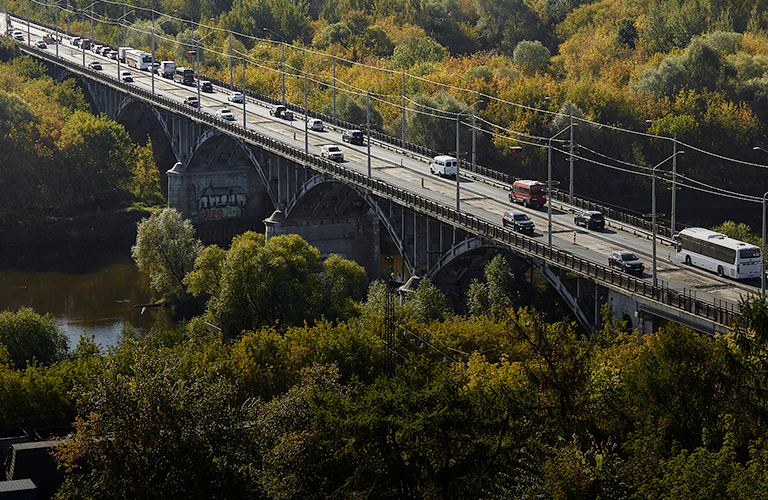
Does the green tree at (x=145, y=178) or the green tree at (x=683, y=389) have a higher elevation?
the green tree at (x=683, y=389)

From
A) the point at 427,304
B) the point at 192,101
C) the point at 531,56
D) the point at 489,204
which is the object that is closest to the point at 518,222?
the point at 427,304

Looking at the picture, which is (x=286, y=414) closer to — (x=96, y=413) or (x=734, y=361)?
(x=96, y=413)

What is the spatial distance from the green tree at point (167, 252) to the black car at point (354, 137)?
1631 centimetres

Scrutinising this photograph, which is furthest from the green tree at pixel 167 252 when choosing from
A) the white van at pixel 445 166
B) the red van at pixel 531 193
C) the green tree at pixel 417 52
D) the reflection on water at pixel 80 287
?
the green tree at pixel 417 52

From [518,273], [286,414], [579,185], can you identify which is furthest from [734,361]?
[579,185]

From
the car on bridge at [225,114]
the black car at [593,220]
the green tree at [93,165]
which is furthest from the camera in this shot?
the green tree at [93,165]

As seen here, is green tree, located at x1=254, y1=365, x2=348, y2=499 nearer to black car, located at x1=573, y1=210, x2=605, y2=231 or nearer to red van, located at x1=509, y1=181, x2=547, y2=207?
black car, located at x1=573, y1=210, x2=605, y2=231

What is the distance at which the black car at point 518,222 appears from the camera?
65150 millimetres

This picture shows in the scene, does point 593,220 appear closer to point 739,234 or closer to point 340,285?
point 739,234

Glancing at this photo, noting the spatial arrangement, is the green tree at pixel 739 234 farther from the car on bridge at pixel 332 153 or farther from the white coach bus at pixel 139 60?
the white coach bus at pixel 139 60

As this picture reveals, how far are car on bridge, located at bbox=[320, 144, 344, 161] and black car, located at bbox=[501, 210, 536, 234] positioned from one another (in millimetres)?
24663

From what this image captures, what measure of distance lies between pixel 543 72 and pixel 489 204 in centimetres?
7291

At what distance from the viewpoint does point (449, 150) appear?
382 ft

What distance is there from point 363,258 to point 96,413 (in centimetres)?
6135
